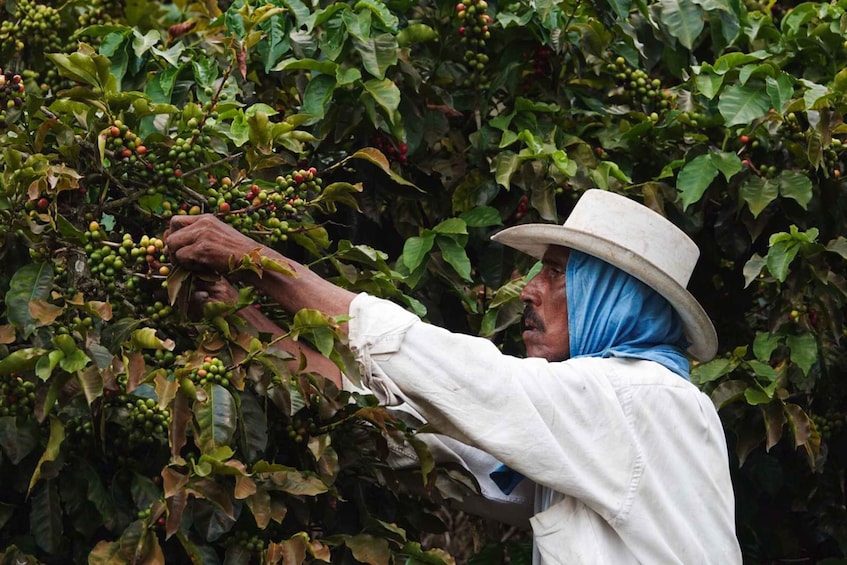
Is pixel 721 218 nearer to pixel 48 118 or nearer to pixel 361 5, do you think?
pixel 361 5

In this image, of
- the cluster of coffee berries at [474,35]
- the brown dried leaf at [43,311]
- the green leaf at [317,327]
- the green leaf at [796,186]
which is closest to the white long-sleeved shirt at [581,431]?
the green leaf at [317,327]

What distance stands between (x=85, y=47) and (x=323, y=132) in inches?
Answer: 36.6

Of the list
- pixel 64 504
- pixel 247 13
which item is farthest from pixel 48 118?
pixel 64 504

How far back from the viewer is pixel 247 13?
12.4 feet

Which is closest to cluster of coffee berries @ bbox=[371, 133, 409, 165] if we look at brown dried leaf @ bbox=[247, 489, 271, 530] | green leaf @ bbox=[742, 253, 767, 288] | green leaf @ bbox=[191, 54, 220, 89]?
green leaf @ bbox=[191, 54, 220, 89]

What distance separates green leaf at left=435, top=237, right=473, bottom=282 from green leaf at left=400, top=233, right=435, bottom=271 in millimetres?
38

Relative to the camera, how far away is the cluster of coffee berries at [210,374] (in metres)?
3.08

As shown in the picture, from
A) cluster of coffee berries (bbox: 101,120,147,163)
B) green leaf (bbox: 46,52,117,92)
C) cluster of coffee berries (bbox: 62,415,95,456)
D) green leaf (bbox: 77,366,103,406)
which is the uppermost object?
green leaf (bbox: 46,52,117,92)

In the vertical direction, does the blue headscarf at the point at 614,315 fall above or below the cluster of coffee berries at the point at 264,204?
below

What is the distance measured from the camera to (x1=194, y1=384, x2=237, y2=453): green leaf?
304cm

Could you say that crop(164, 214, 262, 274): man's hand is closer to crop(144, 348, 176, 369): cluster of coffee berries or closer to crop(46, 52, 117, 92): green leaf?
crop(144, 348, 176, 369): cluster of coffee berries

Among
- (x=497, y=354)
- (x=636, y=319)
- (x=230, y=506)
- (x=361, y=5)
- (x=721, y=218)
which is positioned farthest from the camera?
(x=721, y=218)

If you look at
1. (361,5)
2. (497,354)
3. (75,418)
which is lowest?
(75,418)

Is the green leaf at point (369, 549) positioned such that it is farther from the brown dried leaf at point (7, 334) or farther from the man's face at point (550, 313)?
the brown dried leaf at point (7, 334)
